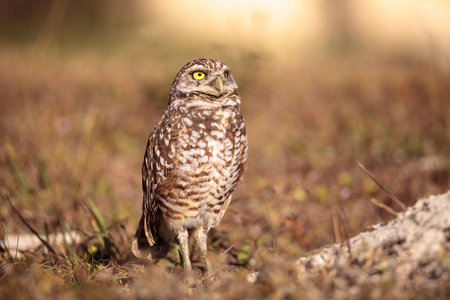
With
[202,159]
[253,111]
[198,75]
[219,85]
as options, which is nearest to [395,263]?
[202,159]

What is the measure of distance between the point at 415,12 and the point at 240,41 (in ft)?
7.20

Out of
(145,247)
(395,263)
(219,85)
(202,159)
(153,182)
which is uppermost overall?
(219,85)

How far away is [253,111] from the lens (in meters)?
5.98

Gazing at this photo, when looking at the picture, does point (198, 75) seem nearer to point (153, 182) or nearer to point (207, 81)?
point (207, 81)

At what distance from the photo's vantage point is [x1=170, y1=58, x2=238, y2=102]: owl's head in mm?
2391

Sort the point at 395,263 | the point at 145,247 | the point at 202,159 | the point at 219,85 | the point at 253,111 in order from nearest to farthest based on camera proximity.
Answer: the point at 395,263, the point at 202,159, the point at 219,85, the point at 145,247, the point at 253,111

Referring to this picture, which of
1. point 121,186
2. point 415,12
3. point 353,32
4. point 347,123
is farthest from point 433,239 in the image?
point 353,32

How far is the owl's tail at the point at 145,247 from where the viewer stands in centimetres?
259

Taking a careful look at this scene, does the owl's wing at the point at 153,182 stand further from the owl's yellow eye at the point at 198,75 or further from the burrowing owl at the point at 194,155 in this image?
the owl's yellow eye at the point at 198,75

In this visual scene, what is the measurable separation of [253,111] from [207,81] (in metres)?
3.61

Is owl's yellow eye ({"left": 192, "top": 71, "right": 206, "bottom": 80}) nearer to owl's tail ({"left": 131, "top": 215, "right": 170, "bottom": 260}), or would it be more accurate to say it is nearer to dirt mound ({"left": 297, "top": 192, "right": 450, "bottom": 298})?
owl's tail ({"left": 131, "top": 215, "right": 170, "bottom": 260})

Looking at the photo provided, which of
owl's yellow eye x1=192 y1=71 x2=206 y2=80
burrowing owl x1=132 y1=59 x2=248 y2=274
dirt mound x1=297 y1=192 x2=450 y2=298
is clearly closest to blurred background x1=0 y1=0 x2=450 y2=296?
burrowing owl x1=132 y1=59 x2=248 y2=274

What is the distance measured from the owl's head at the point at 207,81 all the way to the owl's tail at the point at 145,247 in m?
0.86

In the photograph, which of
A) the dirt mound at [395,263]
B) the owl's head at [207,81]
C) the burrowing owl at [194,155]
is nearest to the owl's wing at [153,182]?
the burrowing owl at [194,155]
